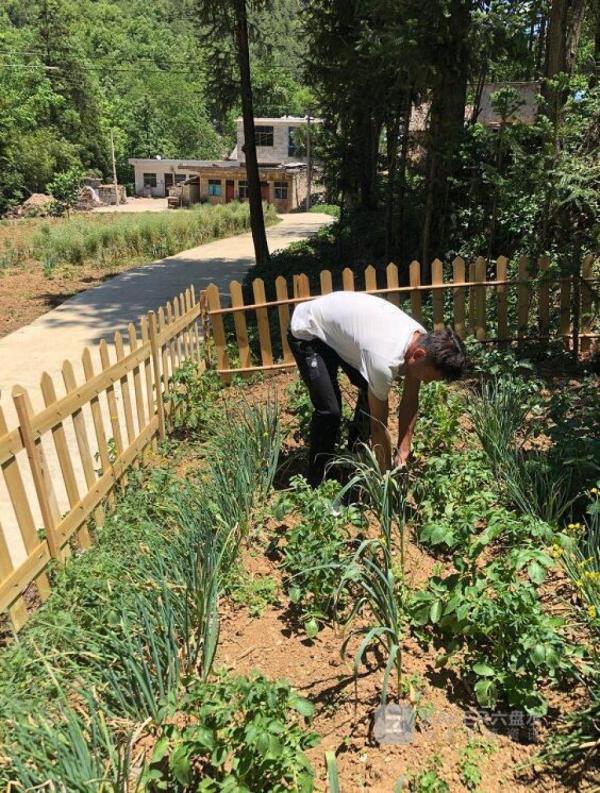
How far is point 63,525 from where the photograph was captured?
330 centimetres

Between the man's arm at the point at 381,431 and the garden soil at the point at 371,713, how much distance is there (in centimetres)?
65

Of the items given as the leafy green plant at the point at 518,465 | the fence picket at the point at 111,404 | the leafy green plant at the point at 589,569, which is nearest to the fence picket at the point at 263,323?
the fence picket at the point at 111,404

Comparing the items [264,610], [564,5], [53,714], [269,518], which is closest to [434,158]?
[564,5]

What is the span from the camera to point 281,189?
46.4m

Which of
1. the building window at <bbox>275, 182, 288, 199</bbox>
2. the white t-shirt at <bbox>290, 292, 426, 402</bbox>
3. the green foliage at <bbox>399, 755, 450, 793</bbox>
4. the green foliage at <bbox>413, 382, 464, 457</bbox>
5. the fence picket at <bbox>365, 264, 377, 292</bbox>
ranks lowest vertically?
the building window at <bbox>275, 182, 288, 199</bbox>

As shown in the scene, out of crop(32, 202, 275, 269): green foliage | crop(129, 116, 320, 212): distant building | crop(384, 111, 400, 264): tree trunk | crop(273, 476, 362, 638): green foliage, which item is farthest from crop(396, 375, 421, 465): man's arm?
crop(129, 116, 320, 212): distant building

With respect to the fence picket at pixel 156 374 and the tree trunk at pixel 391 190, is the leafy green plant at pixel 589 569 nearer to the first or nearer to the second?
the fence picket at pixel 156 374

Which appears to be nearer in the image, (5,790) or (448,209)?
(5,790)

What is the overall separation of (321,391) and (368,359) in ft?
1.66

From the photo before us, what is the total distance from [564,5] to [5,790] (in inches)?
357

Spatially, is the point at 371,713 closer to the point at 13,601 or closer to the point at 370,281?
the point at 13,601

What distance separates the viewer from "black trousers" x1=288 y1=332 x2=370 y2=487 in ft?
11.3

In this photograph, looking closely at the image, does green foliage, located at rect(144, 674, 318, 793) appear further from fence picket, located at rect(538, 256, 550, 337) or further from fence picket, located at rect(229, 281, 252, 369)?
fence picket, located at rect(538, 256, 550, 337)

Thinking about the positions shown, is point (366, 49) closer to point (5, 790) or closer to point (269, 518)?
point (269, 518)
